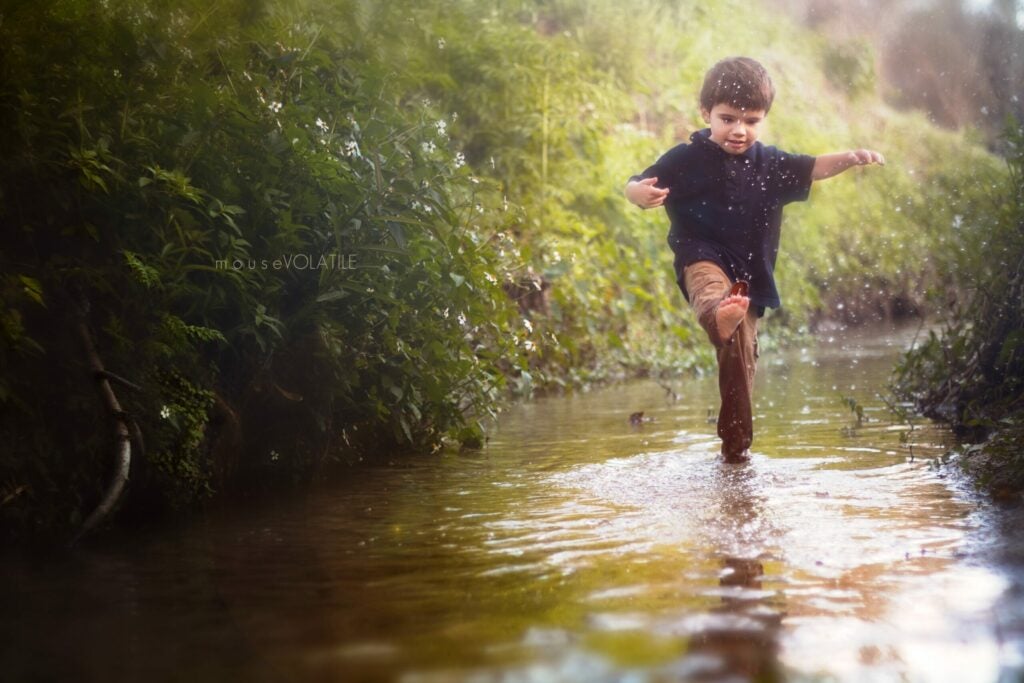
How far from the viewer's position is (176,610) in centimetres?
312

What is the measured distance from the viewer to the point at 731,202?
6.22m

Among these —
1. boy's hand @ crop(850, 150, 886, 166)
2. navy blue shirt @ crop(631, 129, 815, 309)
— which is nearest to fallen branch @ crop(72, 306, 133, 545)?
navy blue shirt @ crop(631, 129, 815, 309)

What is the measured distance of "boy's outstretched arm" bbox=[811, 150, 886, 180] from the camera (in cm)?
607

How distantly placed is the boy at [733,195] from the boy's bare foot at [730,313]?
0.32m

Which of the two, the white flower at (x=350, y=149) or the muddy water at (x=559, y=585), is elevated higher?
the white flower at (x=350, y=149)

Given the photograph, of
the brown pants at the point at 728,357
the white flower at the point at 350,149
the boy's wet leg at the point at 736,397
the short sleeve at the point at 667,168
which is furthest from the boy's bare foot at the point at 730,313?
the white flower at the point at 350,149

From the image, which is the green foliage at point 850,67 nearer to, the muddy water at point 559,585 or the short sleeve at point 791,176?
the short sleeve at point 791,176

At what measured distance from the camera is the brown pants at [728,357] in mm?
5860

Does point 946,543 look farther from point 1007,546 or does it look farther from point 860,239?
point 860,239

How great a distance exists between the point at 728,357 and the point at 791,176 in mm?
1040

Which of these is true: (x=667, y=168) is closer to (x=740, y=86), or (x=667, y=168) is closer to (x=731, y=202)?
(x=731, y=202)

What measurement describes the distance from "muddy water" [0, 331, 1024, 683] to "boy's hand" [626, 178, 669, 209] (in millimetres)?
1273

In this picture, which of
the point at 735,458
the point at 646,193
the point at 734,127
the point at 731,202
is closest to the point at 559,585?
the point at 735,458

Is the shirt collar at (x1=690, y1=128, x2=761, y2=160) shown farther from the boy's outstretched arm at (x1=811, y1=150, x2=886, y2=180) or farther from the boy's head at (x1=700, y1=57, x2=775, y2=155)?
the boy's outstretched arm at (x1=811, y1=150, x2=886, y2=180)
